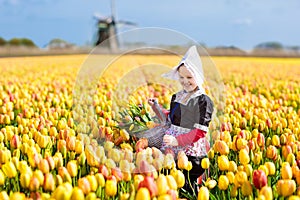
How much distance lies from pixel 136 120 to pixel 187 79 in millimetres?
872

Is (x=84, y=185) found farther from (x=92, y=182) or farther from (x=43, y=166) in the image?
(x=43, y=166)

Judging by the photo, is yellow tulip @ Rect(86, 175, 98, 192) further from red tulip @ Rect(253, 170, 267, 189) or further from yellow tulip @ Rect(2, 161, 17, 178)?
red tulip @ Rect(253, 170, 267, 189)

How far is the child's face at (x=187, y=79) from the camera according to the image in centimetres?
331

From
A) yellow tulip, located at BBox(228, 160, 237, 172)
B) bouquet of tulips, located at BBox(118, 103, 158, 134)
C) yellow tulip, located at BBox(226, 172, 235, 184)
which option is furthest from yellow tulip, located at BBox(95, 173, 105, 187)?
bouquet of tulips, located at BBox(118, 103, 158, 134)

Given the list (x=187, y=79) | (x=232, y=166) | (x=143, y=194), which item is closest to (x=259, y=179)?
(x=232, y=166)

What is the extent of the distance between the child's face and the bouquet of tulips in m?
0.64

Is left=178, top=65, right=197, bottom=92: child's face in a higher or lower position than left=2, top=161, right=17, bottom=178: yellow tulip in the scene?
higher

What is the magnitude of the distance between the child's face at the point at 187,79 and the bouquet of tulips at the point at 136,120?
637mm

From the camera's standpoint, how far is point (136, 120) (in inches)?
159

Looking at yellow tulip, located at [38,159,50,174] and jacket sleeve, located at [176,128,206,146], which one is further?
jacket sleeve, located at [176,128,206,146]

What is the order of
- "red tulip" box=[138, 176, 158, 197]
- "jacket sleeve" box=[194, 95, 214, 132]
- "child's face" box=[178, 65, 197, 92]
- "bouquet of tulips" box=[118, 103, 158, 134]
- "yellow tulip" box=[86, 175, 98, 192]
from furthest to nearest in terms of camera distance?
1. "bouquet of tulips" box=[118, 103, 158, 134]
2. "child's face" box=[178, 65, 197, 92]
3. "jacket sleeve" box=[194, 95, 214, 132]
4. "yellow tulip" box=[86, 175, 98, 192]
5. "red tulip" box=[138, 176, 158, 197]

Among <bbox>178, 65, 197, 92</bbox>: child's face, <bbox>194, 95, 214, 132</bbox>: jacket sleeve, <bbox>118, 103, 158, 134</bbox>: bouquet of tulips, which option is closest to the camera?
<bbox>194, 95, 214, 132</bbox>: jacket sleeve

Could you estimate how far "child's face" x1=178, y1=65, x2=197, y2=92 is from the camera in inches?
130

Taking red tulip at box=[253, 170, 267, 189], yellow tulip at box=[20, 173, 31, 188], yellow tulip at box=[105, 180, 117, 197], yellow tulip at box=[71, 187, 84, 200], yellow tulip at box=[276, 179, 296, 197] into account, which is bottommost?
yellow tulip at box=[276, 179, 296, 197]
